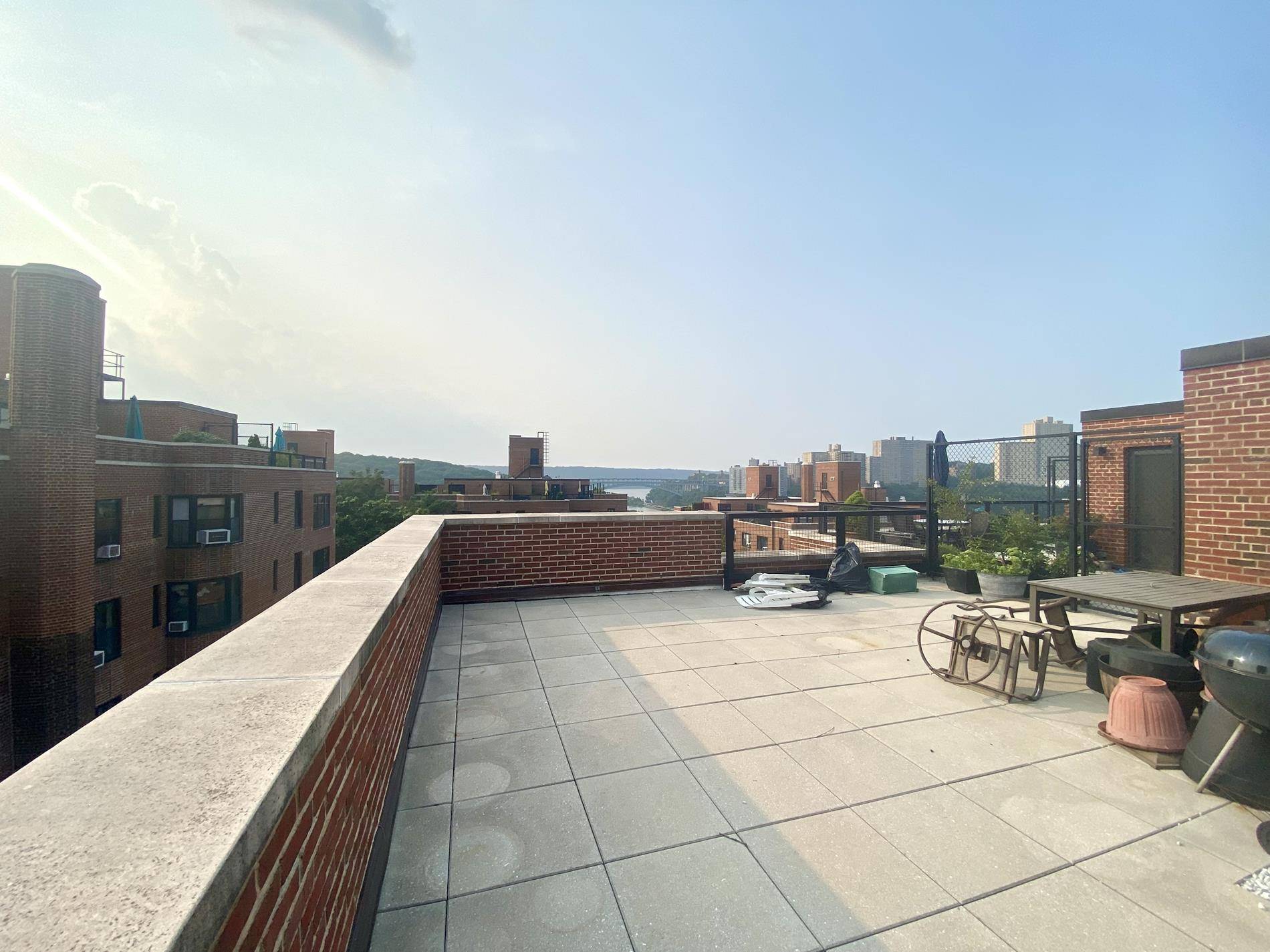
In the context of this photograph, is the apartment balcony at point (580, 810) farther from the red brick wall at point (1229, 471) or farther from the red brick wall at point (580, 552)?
the red brick wall at point (580, 552)

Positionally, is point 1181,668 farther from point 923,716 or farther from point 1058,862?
point 1058,862

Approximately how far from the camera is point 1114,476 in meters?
9.52

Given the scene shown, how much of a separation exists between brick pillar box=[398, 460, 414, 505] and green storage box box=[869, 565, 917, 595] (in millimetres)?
55380

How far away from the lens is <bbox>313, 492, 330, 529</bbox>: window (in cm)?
3434

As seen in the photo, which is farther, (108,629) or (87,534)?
(108,629)

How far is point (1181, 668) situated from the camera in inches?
139

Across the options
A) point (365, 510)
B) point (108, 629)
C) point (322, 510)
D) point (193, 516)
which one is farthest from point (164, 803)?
point (365, 510)

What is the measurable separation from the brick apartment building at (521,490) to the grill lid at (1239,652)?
4395 cm

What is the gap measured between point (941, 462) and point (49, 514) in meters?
25.6

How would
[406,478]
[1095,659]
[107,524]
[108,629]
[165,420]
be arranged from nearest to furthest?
[1095,659]
[107,524]
[108,629]
[165,420]
[406,478]

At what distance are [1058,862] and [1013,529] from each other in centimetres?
625

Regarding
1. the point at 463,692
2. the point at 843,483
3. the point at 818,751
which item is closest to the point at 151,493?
the point at 463,692

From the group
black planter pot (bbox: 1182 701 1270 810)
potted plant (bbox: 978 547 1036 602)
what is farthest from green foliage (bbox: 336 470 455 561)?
black planter pot (bbox: 1182 701 1270 810)

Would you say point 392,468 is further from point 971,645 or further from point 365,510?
point 971,645
